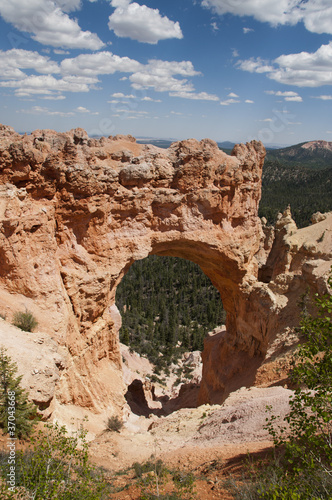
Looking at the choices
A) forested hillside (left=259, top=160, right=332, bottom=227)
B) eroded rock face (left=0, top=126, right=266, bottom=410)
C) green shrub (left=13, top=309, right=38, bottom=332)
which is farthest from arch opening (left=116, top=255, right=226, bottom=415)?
forested hillside (left=259, top=160, right=332, bottom=227)

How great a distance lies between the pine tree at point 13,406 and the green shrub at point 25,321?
2733 millimetres

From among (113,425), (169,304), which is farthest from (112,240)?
(169,304)

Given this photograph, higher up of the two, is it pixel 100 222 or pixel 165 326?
pixel 100 222

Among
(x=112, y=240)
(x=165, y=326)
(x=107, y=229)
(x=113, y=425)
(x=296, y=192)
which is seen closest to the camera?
(x=113, y=425)

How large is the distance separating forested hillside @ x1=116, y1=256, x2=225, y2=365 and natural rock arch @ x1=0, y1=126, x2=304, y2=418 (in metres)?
19.9

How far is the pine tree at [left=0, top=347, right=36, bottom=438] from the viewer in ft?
25.9

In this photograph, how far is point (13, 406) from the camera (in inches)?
312

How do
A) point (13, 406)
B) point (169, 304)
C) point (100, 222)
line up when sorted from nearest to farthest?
point (13, 406)
point (100, 222)
point (169, 304)

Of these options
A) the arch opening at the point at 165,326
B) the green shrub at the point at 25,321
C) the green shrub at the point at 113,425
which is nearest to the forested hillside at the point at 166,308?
the arch opening at the point at 165,326

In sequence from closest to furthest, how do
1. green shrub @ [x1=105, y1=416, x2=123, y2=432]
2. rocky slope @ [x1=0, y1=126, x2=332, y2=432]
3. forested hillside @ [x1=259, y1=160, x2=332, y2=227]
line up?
rocky slope @ [x1=0, y1=126, x2=332, y2=432], green shrub @ [x1=105, y1=416, x2=123, y2=432], forested hillside @ [x1=259, y1=160, x2=332, y2=227]

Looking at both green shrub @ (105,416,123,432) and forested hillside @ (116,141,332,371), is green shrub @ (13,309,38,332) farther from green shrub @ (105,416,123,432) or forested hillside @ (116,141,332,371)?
forested hillside @ (116,141,332,371)

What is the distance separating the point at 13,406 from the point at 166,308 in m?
39.7

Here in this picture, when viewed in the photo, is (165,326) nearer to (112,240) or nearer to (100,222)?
(112,240)

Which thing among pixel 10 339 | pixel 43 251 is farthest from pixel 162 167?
pixel 10 339
